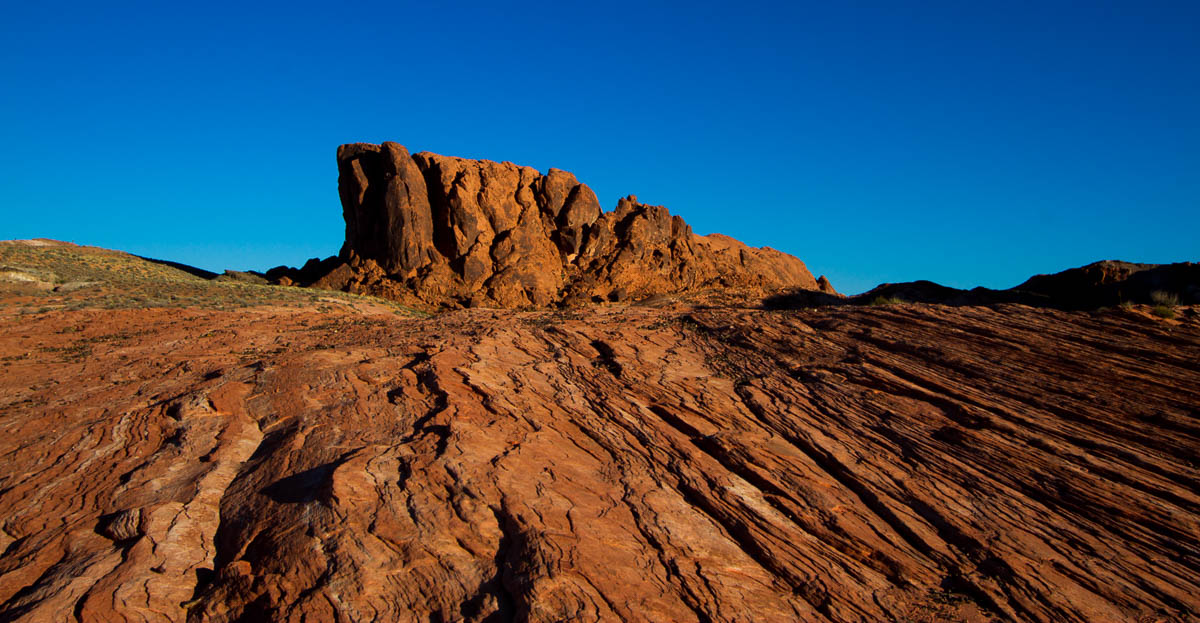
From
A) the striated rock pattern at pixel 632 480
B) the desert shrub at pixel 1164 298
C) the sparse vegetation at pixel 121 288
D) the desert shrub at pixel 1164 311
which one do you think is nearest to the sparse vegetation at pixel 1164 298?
the desert shrub at pixel 1164 298

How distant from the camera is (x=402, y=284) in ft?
125

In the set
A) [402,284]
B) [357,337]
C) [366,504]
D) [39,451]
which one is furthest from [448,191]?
[366,504]

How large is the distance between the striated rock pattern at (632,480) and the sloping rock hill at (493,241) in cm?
2084

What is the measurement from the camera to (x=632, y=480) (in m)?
10.8

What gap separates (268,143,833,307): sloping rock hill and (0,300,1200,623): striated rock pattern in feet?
68.4

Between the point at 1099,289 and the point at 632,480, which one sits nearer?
the point at 632,480

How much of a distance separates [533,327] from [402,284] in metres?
20.0

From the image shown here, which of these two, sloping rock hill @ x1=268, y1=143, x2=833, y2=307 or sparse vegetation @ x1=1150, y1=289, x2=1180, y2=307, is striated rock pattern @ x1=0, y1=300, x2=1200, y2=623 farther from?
sloping rock hill @ x1=268, y1=143, x2=833, y2=307

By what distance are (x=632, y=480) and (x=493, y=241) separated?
100 feet

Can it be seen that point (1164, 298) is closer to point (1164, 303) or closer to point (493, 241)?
point (1164, 303)

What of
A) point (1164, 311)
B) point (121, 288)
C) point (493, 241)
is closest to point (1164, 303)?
point (1164, 311)

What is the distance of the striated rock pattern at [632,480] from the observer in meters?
8.21

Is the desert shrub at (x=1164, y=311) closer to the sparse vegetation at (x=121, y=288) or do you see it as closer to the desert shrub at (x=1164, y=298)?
the desert shrub at (x=1164, y=298)

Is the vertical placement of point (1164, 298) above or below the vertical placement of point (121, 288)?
above
